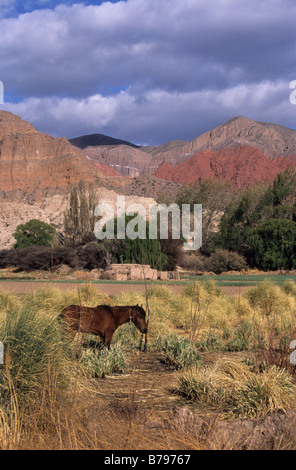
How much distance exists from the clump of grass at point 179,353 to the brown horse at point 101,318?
62cm

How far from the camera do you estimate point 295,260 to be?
176 feet

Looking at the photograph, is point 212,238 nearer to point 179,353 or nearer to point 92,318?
point 179,353

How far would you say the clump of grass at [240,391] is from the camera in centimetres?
555

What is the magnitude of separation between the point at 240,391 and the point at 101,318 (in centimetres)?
308

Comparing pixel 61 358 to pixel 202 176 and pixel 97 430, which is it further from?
pixel 202 176

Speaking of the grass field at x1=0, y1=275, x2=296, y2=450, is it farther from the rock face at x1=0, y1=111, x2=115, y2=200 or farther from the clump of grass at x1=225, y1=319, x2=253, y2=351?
the rock face at x1=0, y1=111, x2=115, y2=200

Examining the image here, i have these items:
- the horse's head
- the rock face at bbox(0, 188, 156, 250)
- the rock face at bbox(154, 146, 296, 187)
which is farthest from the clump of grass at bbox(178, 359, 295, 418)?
the rock face at bbox(154, 146, 296, 187)

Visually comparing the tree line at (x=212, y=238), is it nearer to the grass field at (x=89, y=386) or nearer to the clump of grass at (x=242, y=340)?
the clump of grass at (x=242, y=340)

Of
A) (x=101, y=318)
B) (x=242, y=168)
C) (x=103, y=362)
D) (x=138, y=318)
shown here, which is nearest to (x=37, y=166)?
(x=242, y=168)

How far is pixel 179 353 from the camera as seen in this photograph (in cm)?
841

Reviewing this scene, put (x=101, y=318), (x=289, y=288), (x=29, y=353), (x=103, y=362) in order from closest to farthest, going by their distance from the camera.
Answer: (x=29, y=353) < (x=103, y=362) < (x=101, y=318) < (x=289, y=288)

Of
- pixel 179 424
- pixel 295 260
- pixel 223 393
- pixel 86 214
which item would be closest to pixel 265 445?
pixel 179 424

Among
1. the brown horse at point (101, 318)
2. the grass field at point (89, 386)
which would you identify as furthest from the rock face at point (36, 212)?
the grass field at point (89, 386)

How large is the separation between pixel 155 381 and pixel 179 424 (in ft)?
7.82
